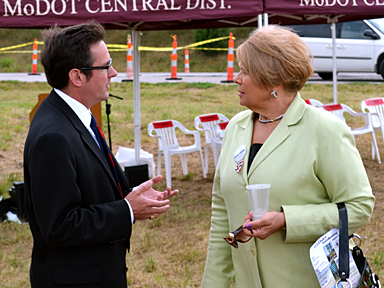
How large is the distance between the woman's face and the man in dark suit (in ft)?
1.71

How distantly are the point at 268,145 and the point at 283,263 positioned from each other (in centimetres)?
47

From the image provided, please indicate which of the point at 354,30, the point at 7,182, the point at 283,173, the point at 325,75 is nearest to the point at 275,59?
the point at 283,173

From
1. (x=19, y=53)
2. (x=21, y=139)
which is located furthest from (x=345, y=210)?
(x=19, y=53)

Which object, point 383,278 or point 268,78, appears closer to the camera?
point 268,78

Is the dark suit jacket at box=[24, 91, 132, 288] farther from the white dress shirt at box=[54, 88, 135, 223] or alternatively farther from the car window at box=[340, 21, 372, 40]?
the car window at box=[340, 21, 372, 40]

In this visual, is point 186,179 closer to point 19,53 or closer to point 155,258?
point 155,258

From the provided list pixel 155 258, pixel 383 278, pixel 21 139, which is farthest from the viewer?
pixel 21 139

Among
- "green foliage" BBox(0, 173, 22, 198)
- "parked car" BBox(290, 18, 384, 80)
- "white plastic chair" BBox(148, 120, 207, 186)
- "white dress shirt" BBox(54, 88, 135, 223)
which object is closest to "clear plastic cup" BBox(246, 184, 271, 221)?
"white dress shirt" BBox(54, 88, 135, 223)

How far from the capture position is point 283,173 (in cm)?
188

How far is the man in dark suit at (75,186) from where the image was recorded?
68.4 inches

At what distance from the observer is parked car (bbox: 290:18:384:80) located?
44.5ft

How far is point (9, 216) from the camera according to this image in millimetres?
5492

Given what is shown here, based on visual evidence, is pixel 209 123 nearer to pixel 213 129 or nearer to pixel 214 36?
pixel 213 129

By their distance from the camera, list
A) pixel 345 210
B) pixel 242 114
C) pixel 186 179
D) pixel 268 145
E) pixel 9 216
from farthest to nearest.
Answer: pixel 186 179
pixel 9 216
pixel 242 114
pixel 268 145
pixel 345 210
